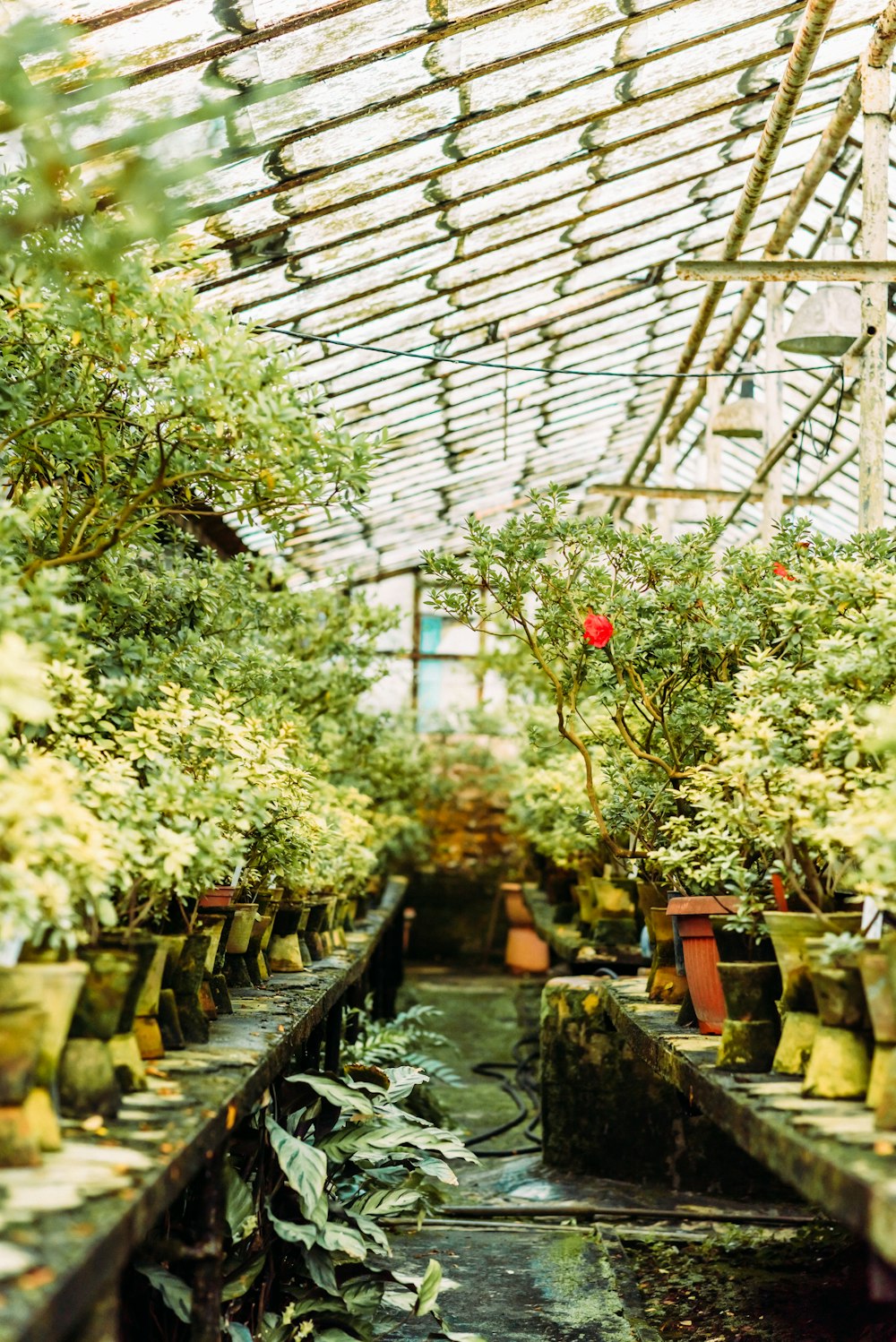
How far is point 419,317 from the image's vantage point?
6.18 m

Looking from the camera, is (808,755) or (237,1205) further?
(808,755)

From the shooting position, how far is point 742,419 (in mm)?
7234

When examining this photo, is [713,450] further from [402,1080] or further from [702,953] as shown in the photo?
[702,953]

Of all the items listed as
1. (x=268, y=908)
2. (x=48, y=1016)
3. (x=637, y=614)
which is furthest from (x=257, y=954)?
(x=48, y=1016)

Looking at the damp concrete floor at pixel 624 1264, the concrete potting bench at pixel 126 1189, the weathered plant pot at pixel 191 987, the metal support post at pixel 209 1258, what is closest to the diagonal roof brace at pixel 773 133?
the weathered plant pot at pixel 191 987

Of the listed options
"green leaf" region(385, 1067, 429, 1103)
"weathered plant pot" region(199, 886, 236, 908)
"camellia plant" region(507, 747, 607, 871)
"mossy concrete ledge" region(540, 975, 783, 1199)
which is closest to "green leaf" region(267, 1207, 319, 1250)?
"weathered plant pot" region(199, 886, 236, 908)

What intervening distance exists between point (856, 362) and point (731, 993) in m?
3.55

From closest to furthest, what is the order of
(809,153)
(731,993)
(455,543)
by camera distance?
(731,993) < (809,153) < (455,543)

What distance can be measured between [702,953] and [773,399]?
486cm

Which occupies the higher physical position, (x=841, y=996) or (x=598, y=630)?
(x=598, y=630)

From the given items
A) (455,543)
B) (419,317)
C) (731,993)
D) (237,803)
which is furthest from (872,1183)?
(455,543)

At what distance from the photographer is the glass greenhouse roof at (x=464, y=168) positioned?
3570 millimetres

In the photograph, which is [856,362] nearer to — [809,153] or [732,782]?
[809,153]

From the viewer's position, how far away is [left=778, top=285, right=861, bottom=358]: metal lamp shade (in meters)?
5.19
